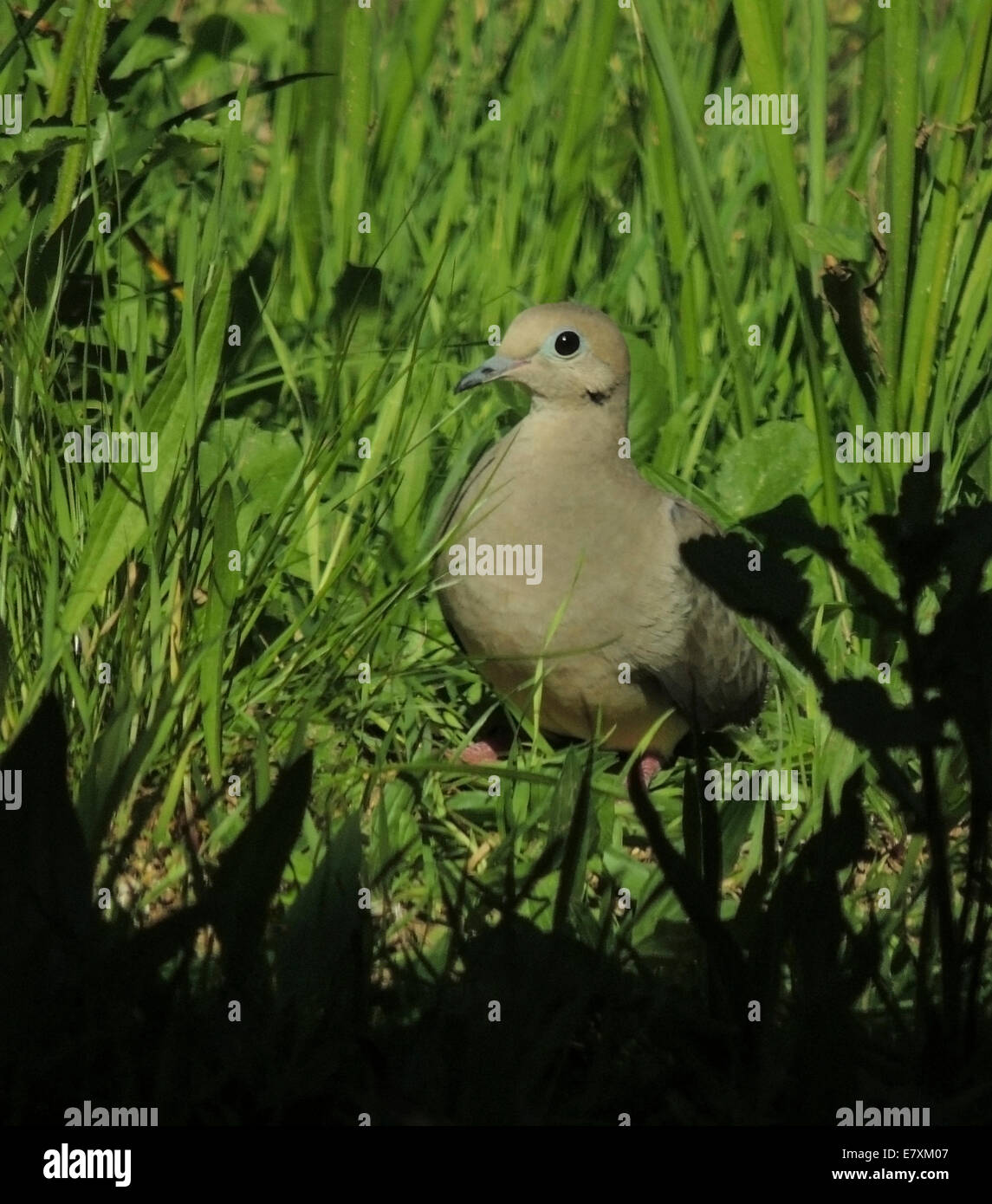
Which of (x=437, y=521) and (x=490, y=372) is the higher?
(x=490, y=372)

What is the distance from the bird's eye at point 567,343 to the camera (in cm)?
403

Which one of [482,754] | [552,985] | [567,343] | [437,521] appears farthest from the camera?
[437,521]

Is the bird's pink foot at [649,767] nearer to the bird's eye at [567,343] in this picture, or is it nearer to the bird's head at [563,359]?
the bird's head at [563,359]

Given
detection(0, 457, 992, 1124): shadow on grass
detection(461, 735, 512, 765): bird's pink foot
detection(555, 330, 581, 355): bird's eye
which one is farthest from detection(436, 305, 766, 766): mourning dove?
detection(0, 457, 992, 1124): shadow on grass

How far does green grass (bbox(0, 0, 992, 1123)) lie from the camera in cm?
260

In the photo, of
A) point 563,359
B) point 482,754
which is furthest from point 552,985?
point 563,359

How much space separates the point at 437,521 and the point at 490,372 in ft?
1.27

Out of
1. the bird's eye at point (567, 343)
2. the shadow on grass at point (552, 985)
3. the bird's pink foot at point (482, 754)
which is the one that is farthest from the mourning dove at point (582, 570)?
the shadow on grass at point (552, 985)

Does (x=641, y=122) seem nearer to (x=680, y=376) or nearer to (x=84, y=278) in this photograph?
(x=680, y=376)

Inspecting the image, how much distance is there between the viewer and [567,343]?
405 centimetres

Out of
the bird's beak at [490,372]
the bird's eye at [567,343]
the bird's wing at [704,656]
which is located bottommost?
the bird's wing at [704,656]

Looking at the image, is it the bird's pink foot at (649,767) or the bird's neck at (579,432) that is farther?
the bird's neck at (579,432)

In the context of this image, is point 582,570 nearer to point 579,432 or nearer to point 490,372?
point 579,432

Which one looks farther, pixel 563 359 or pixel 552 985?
pixel 563 359
